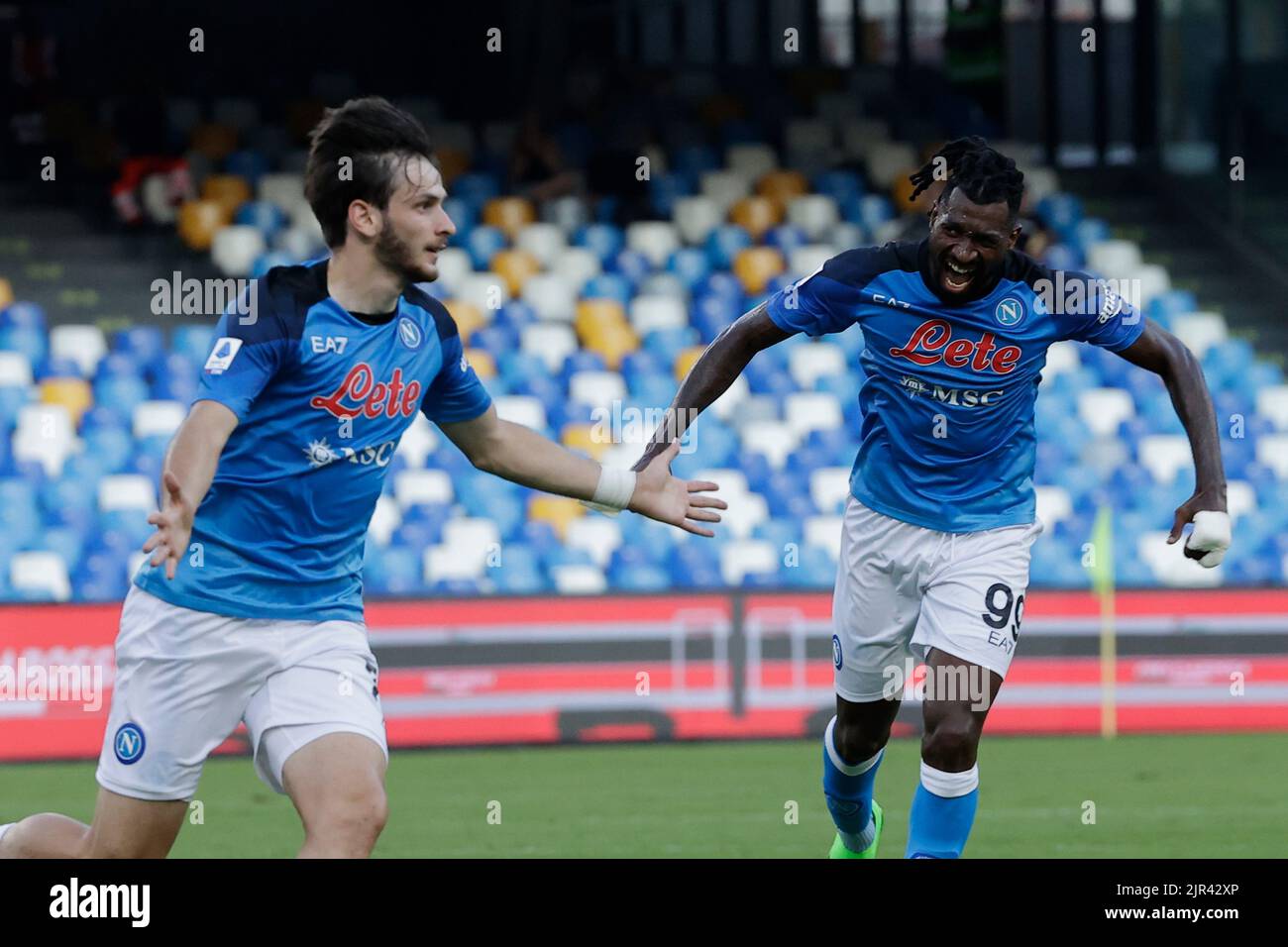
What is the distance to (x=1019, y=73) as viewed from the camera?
68.7 feet

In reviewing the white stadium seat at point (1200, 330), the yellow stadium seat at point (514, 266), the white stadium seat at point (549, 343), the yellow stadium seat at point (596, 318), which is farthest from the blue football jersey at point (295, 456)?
the white stadium seat at point (1200, 330)

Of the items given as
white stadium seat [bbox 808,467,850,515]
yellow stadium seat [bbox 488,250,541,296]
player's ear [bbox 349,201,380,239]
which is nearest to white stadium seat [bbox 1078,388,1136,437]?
white stadium seat [bbox 808,467,850,515]

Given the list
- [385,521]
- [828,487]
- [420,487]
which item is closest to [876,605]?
[385,521]

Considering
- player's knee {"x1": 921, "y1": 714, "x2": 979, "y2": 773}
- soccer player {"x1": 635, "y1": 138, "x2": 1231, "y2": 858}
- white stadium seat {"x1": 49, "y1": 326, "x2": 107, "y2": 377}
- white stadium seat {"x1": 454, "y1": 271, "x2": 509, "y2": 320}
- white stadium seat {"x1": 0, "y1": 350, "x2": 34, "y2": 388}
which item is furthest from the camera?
white stadium seat {"x1": 454, "y1": 271, "x2": 509, "y2": 320}

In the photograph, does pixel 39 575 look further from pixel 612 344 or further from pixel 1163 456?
pixel 1163 456

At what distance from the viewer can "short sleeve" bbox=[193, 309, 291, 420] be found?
5.39 m

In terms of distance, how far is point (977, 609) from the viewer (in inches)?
277

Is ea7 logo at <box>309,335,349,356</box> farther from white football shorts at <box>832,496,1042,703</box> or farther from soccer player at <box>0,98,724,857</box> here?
white football shorts at <box>832,496,1042,703</box>

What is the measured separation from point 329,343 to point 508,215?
12348 mm

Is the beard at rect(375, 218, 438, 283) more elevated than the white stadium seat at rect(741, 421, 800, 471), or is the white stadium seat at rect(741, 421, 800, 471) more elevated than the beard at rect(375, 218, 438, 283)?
the beard at rect(375, 218, 438, 283)

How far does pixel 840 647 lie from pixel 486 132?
40.1ft

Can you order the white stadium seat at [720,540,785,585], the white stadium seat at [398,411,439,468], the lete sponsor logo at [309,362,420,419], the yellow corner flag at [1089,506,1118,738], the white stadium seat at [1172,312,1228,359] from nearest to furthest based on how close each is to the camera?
the lete sponsor logo at [309,362,420,419] → the yellow corner flag at [1089,506,1118,738] → the white stadium seat at [720,540,785,585] → the white stadium seat at [398,411,439,468] → the white stadium seat at [1172,312,1228,359]

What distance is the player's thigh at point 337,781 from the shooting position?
5.22 meters

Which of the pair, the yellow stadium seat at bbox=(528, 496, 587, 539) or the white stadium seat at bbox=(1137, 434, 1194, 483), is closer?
the yellow stadium seat at bbox=(528, 496, 587, 539)
